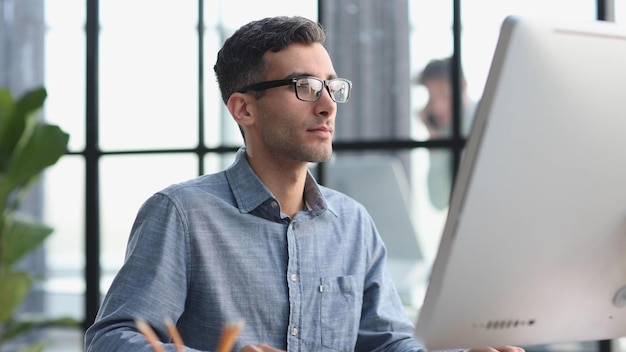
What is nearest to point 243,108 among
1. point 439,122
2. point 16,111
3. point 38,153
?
point 439,122

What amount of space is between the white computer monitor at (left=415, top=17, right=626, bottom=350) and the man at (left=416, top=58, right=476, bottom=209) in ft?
6.84

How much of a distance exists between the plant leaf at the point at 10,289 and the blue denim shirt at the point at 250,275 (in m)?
1.79

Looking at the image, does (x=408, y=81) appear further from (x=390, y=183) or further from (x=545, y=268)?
(x=545, y=268)

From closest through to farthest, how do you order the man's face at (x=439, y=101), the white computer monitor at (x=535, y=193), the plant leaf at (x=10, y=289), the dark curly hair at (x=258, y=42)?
1. the white computer monitor at (x=535, y=193)
2. the dark curly hair at (x=258, y=42)
3. the man's face at (x=439, y=101)
4. the plant leaf at (x=10, y=289)

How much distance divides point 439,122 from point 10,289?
72.6 inches

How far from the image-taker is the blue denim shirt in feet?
5.13

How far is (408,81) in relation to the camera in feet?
10.6

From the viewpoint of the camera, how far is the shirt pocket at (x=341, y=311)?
1.77 metres

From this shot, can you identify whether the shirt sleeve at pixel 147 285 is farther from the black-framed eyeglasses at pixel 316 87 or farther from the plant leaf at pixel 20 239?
the plant leaf at pixel 20 239

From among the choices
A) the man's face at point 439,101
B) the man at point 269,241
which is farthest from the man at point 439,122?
the man at point 269,241

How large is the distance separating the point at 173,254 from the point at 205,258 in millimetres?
74

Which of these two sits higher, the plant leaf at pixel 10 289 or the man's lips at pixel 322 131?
the man's lips at pixel 322 131

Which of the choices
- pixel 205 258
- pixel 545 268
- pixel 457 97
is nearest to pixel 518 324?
pixel 545 268

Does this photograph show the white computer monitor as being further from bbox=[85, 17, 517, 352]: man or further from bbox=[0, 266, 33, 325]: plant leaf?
bbox=[0, 266, 33, 325]: plant leaf
